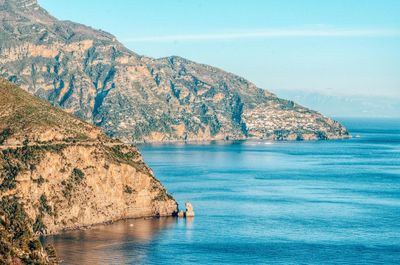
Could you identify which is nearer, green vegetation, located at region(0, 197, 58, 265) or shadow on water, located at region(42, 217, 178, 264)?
green vegetation, located at region(0, 197, 58, 265)

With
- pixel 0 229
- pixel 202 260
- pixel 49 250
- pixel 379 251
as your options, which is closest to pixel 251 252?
pixel 202 260

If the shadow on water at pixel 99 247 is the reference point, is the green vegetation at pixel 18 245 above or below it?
above

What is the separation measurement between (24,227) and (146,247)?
42.7 metres

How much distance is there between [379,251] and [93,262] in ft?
190

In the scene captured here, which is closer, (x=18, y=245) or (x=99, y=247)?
(x=18, y=245)

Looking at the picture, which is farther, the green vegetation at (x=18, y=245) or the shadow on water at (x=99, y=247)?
the shadow on water at (x=99, y=247)

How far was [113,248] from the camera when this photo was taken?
187 meters

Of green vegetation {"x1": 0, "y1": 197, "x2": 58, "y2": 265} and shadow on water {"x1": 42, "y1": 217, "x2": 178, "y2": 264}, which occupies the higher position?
green vegetation {"x1": 0, "y1": 197, "x2": 58, "y2": 265}

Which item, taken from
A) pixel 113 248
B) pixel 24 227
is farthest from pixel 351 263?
pixel 24 227

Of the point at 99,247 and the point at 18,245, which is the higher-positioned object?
the point at 18,245

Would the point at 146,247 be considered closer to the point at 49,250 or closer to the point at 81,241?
the point at 81,241

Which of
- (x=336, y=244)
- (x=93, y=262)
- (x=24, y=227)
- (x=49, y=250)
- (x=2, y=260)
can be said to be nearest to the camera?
(x=2, y=260)

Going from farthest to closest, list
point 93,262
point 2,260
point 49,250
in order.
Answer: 1. point 93,262
2. point 49,250
3. point 2,260

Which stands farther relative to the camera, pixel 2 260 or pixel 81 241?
pixel 81 241
